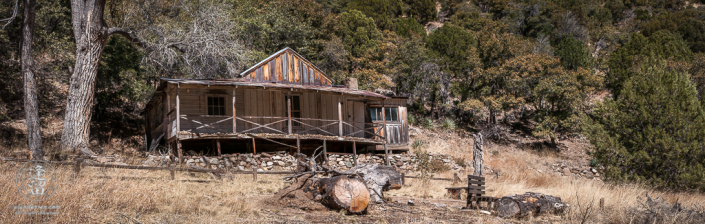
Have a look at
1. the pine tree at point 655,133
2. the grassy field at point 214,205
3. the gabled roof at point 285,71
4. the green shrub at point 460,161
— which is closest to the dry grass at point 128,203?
the grassy field at point 214,205

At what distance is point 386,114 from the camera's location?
23.2m

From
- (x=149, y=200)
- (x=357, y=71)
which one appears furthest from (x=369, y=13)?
(x=149, y=200)

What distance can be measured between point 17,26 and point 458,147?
955 inches

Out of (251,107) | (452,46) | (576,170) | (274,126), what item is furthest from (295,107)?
(452,46)

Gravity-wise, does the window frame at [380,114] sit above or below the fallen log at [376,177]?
above

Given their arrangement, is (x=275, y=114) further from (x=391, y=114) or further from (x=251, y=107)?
(x=391, y=114)

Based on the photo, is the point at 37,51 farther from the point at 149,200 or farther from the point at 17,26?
the point at 149,200

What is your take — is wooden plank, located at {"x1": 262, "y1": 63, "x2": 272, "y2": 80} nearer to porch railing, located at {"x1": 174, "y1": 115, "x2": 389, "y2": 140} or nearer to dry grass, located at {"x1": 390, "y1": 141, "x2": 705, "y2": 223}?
porch railing, located at {"x1": 174, "y1": 115, "x2": 389, "y2": 140}

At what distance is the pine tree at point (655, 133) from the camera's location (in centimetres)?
1673

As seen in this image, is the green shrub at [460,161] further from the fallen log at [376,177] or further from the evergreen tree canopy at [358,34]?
the evergreen tree canopy at [358,34]

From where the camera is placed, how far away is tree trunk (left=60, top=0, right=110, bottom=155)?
1595 cm

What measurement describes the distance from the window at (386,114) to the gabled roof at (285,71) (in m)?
2.77

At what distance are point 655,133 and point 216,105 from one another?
16904 millimetres

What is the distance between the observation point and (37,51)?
19547 millimetres
